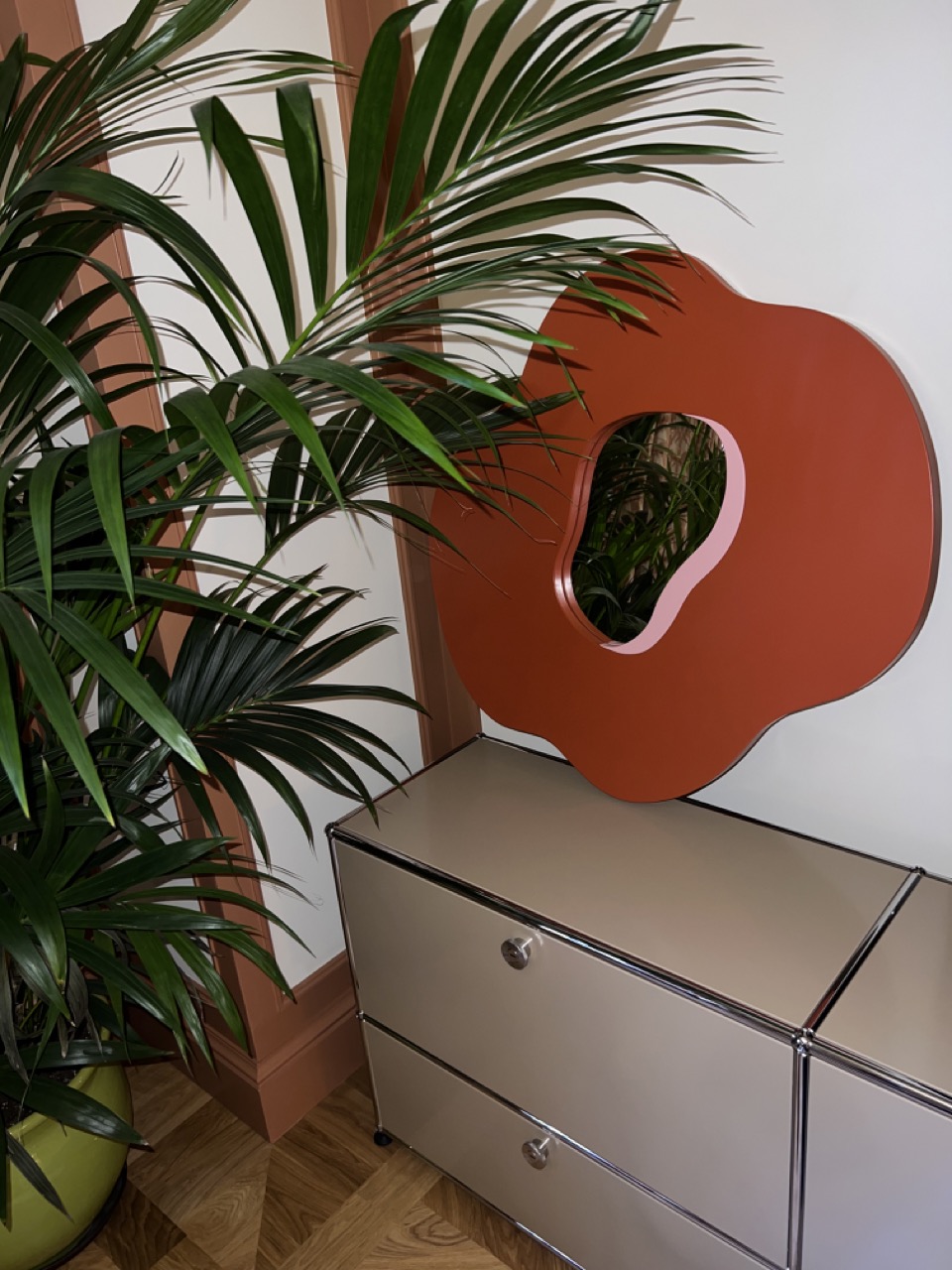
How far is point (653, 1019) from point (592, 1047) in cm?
13

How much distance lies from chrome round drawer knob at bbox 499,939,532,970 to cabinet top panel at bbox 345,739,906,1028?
5 centimetres

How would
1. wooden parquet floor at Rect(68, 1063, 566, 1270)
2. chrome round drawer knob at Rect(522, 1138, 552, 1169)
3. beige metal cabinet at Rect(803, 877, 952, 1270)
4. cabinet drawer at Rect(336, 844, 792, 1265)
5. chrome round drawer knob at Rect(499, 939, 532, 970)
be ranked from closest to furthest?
1. beige metal cabinet at Rect(803, 877, 952, 1270)
2. cabinet drawer at Rect(336, 844, 792, 1265)
3. chrome round drawer knob at Rect(499, 939, 532, 970)
4. chrome round drawer knob at Rect(522, 1138, 552, 1169)
5. wooden parquet floor at Rect(68, 1063, 566, 1270)

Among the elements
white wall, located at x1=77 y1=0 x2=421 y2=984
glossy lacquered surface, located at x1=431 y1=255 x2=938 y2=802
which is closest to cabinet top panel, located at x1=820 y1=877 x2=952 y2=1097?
glossy lacquered surface, located at x1=431 y1=255 x2=938 y2=802

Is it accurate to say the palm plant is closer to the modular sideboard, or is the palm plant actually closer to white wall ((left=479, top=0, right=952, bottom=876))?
white wall ((left=479, top=0, right=952, bottom=876))

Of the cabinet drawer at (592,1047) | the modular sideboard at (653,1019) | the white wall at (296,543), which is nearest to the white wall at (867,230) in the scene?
the modular sideboard at (653,1019)

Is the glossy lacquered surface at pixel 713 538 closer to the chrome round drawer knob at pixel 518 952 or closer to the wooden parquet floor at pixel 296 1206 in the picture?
the chrome round drawer knob at pixel 518 952

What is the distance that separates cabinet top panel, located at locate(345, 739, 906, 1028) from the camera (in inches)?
47.0

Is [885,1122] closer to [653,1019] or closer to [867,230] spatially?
[653,1019]

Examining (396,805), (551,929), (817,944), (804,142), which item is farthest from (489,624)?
(804,142)

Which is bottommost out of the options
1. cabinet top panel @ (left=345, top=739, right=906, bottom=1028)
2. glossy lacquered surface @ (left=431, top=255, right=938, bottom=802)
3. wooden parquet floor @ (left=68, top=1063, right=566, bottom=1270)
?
wooden parquet floor @ (left=68, top=1063, right=566, bottom=1270)

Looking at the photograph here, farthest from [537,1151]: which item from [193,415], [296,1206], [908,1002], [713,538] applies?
[193,415]

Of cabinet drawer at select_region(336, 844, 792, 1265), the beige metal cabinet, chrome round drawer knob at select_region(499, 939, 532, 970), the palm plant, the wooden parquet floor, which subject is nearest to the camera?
the palm plant

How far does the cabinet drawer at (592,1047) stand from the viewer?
1.17 metres

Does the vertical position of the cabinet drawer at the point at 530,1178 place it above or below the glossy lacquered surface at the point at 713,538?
below
